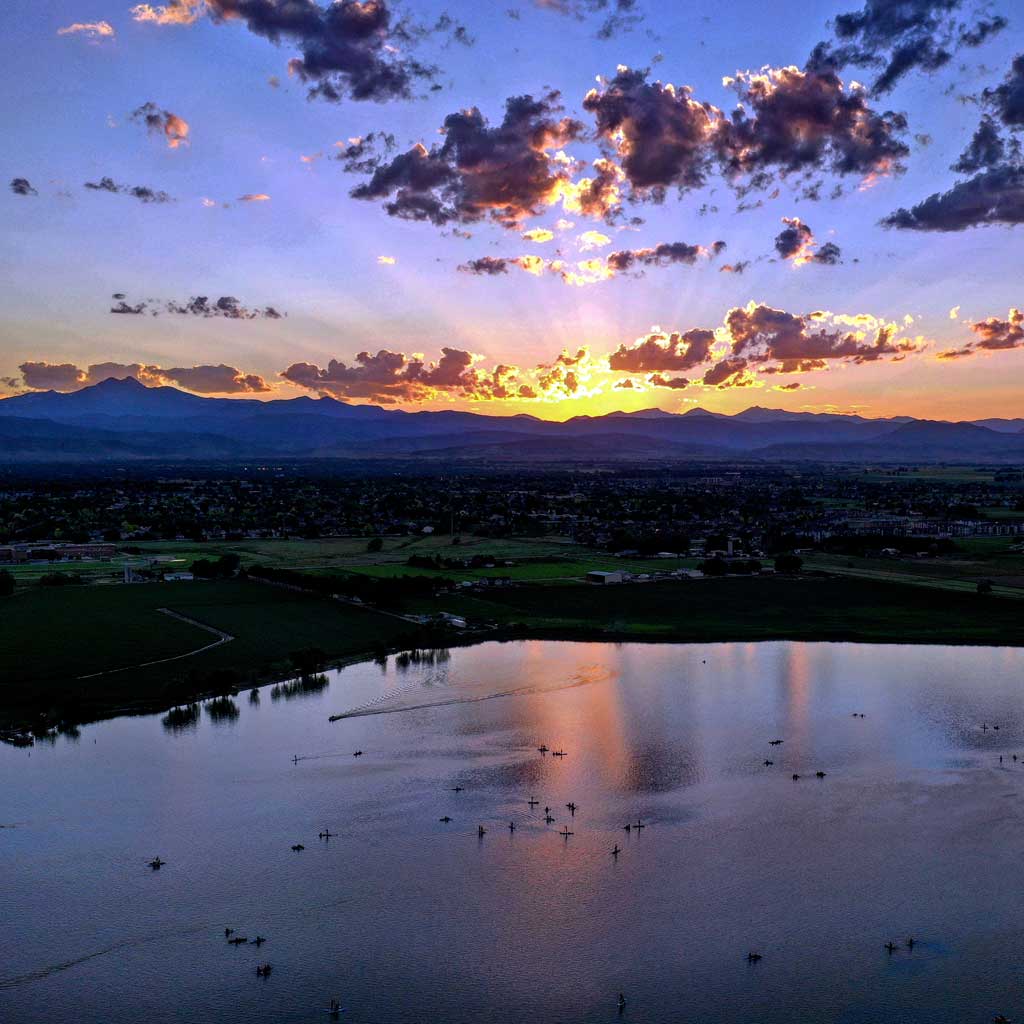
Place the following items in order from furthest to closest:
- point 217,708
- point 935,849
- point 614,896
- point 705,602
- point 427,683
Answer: point 705,602 → point 427,683 → point 217,708 → point 935,849 → point 614,896

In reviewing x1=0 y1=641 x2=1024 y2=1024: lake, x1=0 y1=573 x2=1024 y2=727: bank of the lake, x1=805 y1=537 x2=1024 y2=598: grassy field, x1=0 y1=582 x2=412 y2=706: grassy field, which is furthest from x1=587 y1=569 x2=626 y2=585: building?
x1=0 y1=641 x2=1024 y2=1024: lake

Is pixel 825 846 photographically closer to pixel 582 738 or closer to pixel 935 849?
pixel 935 849

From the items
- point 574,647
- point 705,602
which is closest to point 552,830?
point 574,647

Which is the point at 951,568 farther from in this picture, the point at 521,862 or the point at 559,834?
the point at 521,862

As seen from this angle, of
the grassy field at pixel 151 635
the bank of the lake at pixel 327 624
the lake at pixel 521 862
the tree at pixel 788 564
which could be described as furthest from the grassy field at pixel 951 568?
the grassy field at pixel 151 635

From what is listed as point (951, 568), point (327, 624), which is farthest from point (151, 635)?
point (951, 568)

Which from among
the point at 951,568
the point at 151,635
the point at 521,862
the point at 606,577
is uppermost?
the point at 151,635
